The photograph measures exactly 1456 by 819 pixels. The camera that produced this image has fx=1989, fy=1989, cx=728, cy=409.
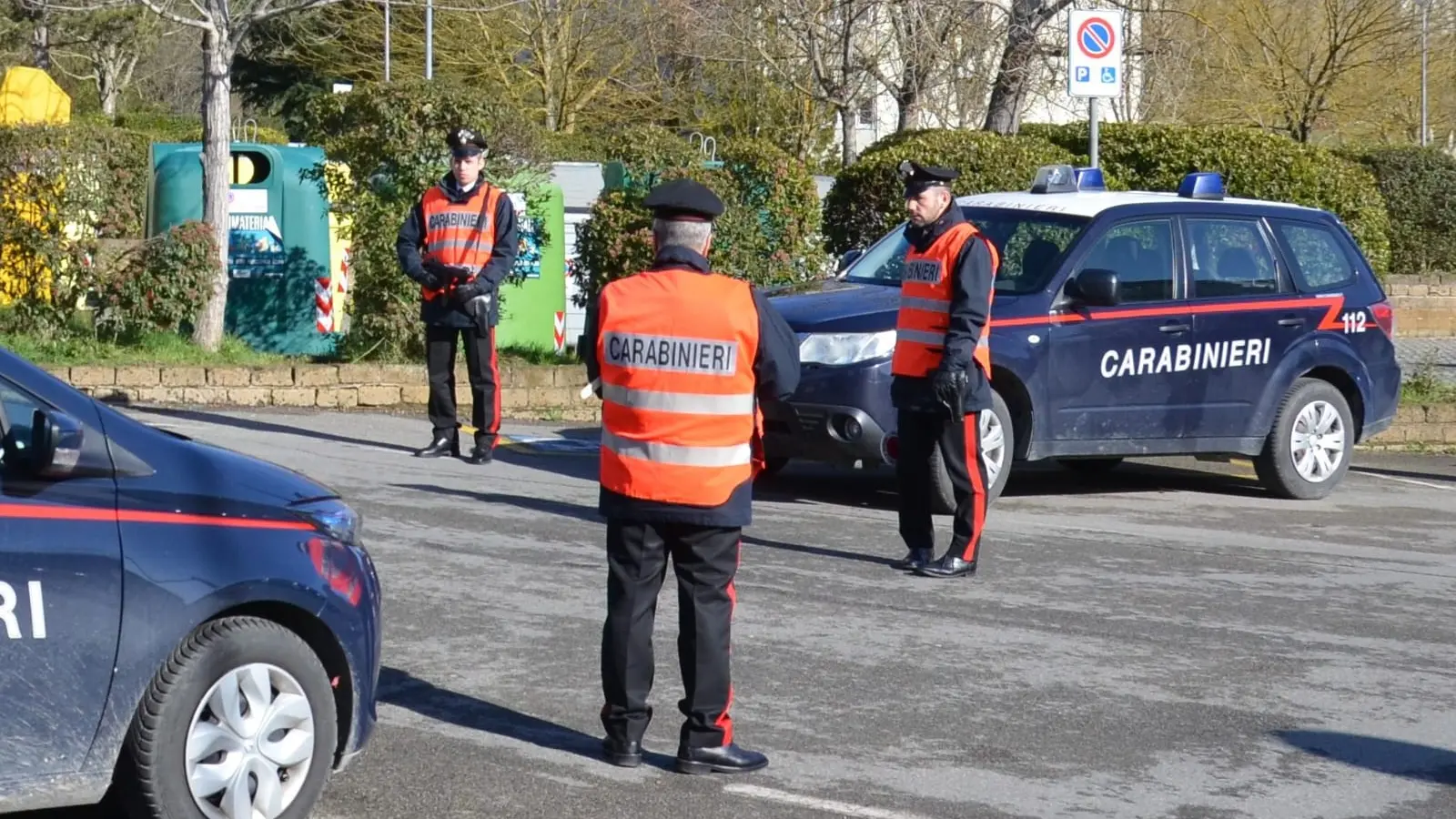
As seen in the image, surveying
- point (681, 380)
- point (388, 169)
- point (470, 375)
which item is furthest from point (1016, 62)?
point (681, 380)

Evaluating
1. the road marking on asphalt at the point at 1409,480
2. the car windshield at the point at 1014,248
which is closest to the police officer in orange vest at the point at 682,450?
the car windshield at the point at 1014,248

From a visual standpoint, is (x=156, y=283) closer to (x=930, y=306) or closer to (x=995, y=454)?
(x=995, y=454)

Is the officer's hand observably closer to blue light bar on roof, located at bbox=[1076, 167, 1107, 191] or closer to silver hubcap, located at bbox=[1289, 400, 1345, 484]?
blue light bar on roof, located at bbox=[1076, 167, 1107, 191]

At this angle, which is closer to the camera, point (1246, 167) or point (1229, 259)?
point (1229, 259)

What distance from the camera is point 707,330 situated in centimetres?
564

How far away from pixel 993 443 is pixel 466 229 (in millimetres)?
3255

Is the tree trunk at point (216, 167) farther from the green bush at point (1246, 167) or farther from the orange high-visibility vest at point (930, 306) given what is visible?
the green bush at point (1246, 167)

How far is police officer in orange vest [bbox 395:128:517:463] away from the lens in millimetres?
11258

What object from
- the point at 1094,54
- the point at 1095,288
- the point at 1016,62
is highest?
the point at 1016,62

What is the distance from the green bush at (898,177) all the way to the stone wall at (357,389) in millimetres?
2907

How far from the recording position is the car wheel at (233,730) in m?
4.66

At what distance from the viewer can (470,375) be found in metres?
11.6

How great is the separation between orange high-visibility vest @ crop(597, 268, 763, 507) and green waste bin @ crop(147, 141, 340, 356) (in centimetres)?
1000

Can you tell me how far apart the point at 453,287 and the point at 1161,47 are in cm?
1591
